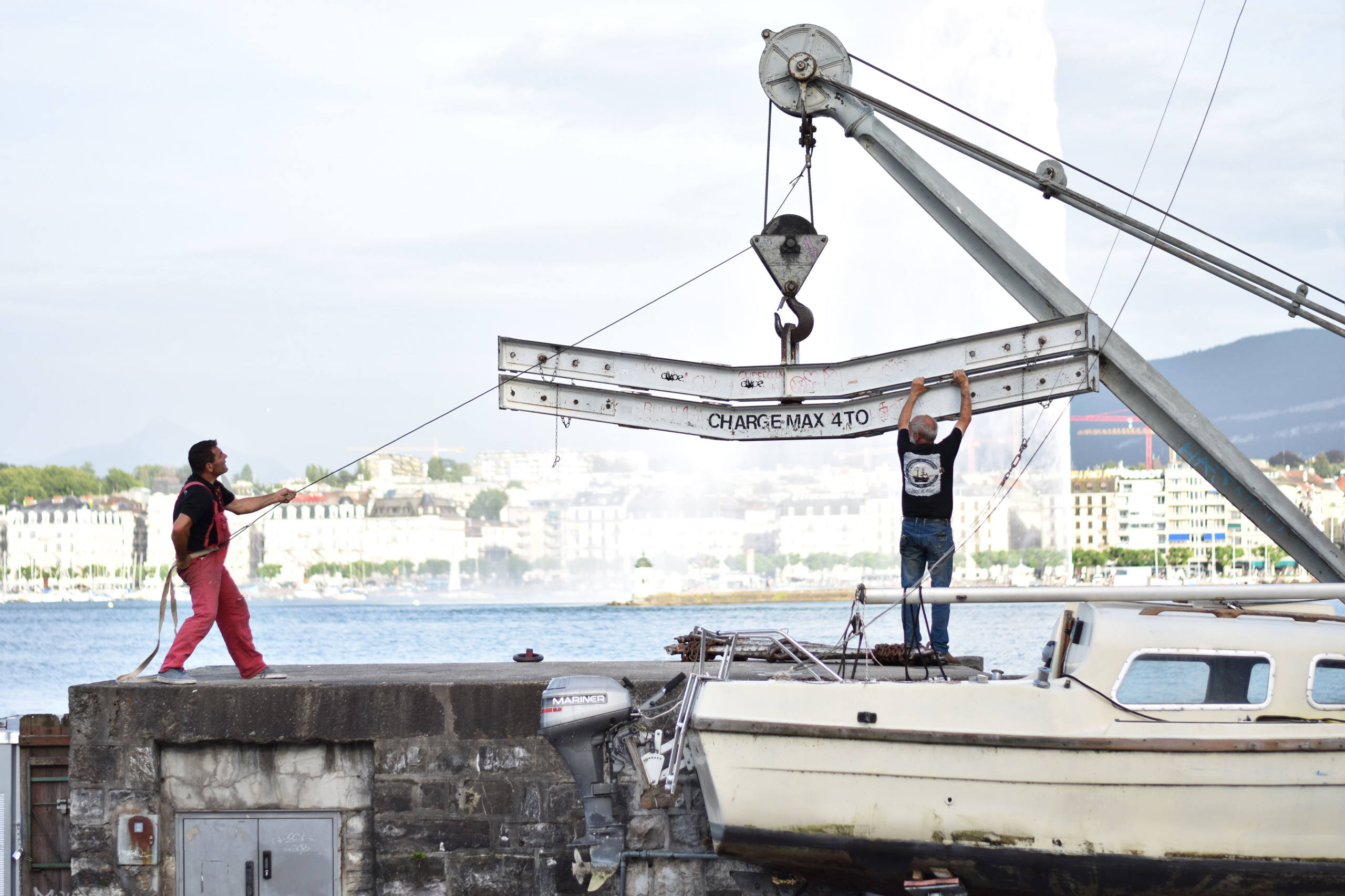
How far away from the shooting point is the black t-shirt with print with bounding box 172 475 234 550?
8398 mm

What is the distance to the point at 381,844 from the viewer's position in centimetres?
806

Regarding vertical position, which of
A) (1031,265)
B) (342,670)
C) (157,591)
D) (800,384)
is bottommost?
(157,591)

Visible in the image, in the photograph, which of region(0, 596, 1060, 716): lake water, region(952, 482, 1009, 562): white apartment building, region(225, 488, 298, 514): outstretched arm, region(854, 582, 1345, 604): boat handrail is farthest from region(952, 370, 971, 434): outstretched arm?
region(952, 482, 1009, 562): white apartment building

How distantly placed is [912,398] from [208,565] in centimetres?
465

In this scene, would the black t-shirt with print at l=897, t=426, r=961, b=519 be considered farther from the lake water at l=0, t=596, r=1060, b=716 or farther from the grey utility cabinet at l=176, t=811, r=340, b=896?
the lake water at l=0, t=596, r=1060, b=716

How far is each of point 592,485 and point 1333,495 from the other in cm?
7980

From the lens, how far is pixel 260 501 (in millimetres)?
8719

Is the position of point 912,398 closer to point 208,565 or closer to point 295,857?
point 208,565

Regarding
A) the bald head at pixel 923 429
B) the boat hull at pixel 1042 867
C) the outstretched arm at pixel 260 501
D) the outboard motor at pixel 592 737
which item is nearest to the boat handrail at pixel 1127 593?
the boat hull at pixel 1042 867

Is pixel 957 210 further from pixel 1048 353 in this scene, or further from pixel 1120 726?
pixel 1120 726

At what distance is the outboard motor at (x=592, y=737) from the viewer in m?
7.37

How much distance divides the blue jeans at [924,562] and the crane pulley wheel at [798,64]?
3023mm

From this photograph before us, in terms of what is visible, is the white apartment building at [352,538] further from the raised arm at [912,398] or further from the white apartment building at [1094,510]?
the raised arm at [912,398]

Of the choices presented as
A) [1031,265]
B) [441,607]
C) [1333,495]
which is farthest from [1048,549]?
[1031,265]
